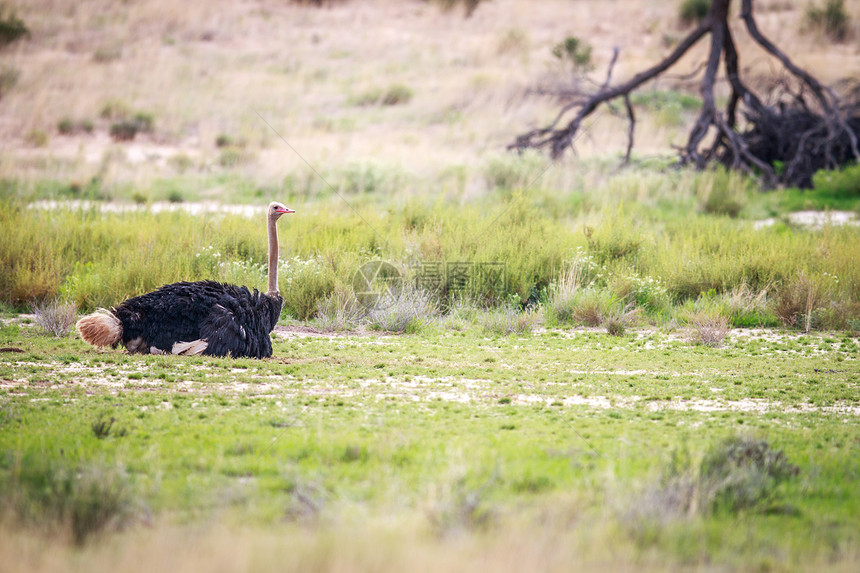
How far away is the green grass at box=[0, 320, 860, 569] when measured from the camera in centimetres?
421

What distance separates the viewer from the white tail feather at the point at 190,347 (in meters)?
8.14

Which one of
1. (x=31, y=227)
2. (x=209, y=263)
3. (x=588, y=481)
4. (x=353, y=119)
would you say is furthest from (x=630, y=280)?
(x=353, y=119)

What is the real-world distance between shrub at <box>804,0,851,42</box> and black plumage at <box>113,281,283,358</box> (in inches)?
1443

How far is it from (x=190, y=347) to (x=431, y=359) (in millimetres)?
2308

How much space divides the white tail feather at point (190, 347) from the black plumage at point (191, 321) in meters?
0.03

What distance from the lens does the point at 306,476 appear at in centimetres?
482

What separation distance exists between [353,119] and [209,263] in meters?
17.5

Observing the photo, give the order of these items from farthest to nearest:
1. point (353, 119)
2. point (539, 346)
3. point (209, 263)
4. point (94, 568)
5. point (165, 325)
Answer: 1. point (353, 119)
2. point (209, 263)
3. point (539, 346)
4. point (165, 325)
5. point (94, 568)

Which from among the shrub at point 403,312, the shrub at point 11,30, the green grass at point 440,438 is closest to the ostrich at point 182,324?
the green grass at point 440,438

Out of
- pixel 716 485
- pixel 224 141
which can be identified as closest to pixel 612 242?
pixel 716 485

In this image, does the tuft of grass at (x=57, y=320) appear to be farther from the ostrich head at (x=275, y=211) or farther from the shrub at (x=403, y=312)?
the shrub at (x=403, y=312)

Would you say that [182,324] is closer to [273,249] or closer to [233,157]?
[273,249]

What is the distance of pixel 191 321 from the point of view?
8141 mm

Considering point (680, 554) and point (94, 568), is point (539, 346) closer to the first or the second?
point (680, 554)
